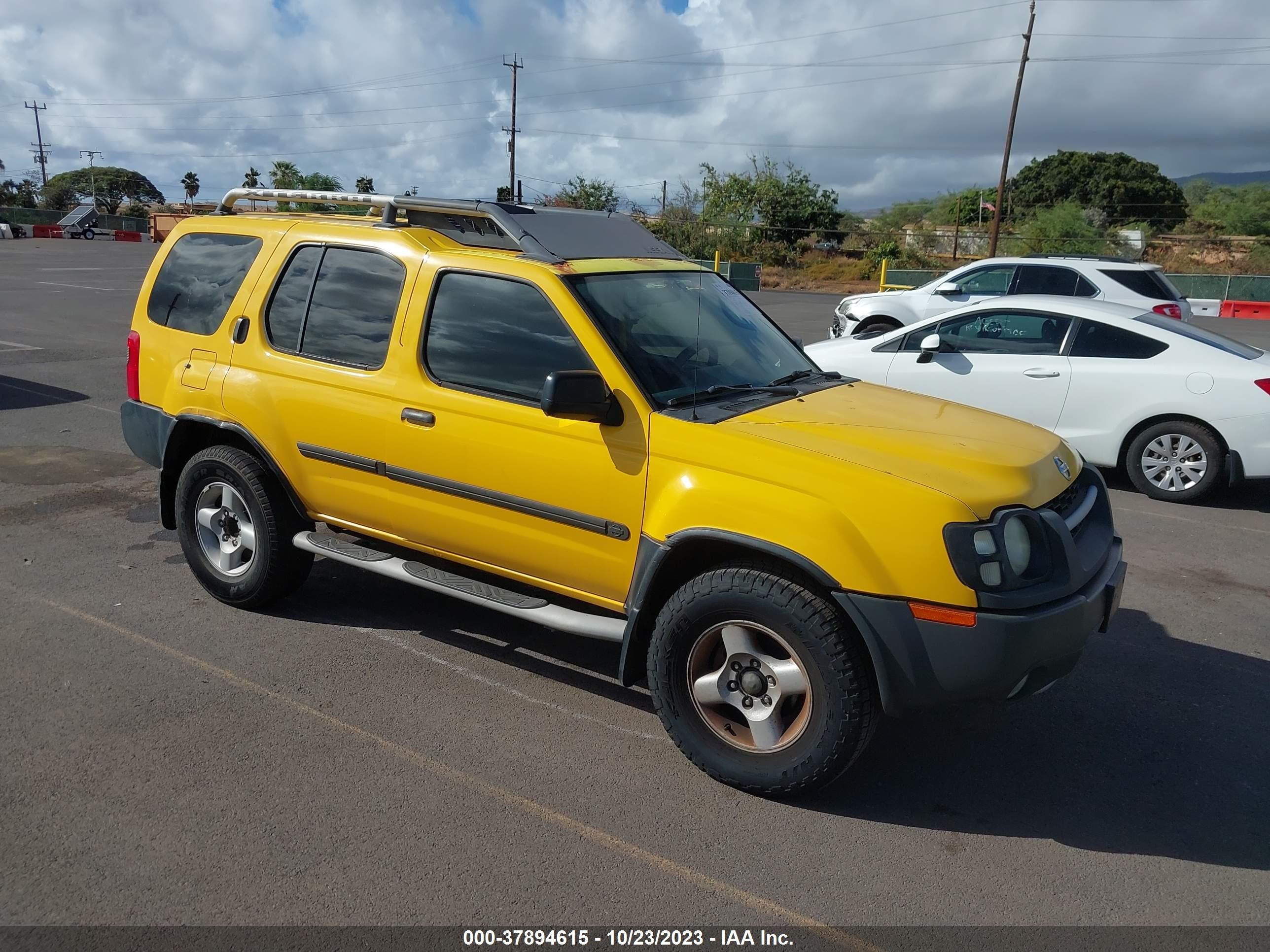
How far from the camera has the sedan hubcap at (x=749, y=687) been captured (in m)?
3.59

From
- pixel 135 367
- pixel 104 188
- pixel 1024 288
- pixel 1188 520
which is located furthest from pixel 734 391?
pixel 104 188

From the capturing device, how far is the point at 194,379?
5.14m

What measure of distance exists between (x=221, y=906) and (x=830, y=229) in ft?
194

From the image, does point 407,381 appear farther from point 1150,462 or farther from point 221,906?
point 1150,462

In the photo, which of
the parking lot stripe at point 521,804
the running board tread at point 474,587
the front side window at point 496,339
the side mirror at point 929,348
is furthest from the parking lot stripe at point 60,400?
the side mirror at point 929,348

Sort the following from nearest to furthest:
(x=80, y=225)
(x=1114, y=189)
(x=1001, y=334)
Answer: (x=1001, y=334)
(x=80, y=225)
(x=1114, y=189)

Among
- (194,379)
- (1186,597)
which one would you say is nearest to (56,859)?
(194,379)

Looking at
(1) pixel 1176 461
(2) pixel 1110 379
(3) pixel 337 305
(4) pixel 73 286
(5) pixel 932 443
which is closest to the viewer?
(5) pixel 932 443

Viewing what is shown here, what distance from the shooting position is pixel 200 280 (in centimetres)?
530

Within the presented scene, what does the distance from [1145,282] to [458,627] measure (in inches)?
490

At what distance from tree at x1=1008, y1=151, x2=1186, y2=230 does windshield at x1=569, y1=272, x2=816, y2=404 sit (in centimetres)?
6914

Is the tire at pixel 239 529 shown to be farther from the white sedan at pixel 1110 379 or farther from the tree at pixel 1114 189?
the tree at pixel 1114 189

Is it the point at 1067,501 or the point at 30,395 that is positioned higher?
the point at 1067,501

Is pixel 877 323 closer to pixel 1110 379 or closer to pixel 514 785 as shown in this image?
pixel 1110 379
